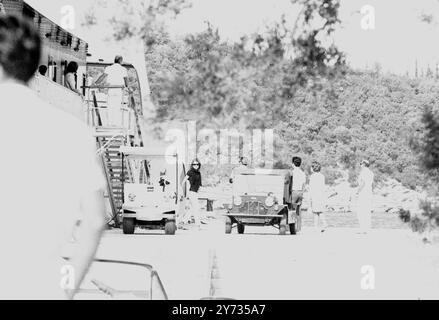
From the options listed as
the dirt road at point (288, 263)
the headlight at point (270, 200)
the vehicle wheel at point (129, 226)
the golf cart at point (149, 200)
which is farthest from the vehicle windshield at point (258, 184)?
the vehicle wheel at point (129, 226)

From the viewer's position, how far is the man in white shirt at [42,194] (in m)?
1.33

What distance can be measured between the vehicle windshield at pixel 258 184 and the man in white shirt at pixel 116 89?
187 cm

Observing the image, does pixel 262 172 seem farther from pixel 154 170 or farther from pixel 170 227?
pixel 154 170

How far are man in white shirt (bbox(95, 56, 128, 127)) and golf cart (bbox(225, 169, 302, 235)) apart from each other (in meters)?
1.84

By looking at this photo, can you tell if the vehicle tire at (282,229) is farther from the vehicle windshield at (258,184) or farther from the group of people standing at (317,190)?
the vehicle windshield at (258,184)

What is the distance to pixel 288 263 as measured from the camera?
8516 mm

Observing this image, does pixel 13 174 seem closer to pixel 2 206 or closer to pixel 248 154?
pixel 2 206

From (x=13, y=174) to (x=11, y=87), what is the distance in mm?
129

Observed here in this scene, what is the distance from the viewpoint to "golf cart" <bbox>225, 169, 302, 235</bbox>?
1231 cm

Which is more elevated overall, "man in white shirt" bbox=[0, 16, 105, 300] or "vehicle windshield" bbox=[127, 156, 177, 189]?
"man in white shirt" bbox=[0, 16, 105, 300]

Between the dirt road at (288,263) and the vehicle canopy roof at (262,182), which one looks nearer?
the dirt road at (288,263)

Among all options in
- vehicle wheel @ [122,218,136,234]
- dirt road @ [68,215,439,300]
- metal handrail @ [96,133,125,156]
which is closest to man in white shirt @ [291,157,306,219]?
Result: dirt road @ [68,215,439,300]

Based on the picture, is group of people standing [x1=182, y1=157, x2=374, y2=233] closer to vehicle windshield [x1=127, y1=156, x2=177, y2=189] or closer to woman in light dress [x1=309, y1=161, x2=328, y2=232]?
woman in light dress [x1=309, y1=161, x2=328, y2=232]
